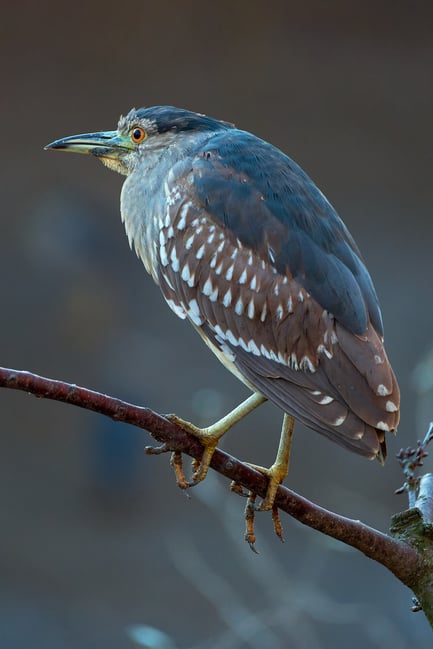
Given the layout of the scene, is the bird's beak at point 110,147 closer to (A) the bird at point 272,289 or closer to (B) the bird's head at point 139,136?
(B) the bird's head at point 139,136

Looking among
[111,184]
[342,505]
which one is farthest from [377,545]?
[111,184]

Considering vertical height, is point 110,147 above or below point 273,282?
above

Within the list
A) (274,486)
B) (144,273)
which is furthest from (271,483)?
(144,273)

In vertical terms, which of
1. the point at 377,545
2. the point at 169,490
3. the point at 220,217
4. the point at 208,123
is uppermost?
the point at 208,123

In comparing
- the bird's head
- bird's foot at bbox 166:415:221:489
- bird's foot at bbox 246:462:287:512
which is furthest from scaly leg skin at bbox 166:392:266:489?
the bird's head

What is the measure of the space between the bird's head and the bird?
102mm

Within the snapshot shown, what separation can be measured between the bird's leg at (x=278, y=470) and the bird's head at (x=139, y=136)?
749 mm

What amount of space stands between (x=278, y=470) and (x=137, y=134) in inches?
38.3

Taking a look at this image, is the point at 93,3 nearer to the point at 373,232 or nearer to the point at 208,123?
the point at 373,232

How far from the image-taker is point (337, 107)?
15.1 feet

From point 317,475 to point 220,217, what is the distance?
2.55 meters

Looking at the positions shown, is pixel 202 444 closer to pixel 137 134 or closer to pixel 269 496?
pixel 269 496

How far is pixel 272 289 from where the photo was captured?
1.99m

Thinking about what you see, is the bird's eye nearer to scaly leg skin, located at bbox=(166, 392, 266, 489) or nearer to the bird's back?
the bird's back
